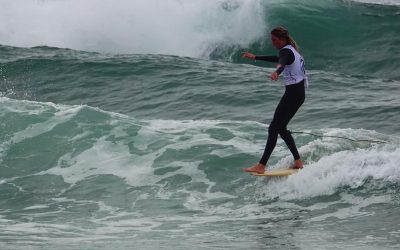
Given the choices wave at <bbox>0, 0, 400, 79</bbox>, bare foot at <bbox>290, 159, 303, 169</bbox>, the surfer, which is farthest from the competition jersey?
wave at <bbox>0, 0, 400, 79</bbox>

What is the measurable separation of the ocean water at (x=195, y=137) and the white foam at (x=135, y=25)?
2.8 inches

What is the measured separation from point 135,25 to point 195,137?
11.3 metres

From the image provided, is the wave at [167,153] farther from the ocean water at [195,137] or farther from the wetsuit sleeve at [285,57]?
the wetsuit sleeve at [285,57]

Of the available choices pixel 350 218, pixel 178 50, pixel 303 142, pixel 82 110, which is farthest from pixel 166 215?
pixel 178 50

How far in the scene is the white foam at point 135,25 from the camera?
22.0 meters

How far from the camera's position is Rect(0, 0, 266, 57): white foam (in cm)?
2197

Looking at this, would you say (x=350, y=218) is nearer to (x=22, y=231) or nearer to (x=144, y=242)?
Result: (x=144, y=242)

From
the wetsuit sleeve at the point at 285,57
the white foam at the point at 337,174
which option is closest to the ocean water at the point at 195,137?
the white foam at the point at 337,174

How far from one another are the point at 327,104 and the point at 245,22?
29.1ft

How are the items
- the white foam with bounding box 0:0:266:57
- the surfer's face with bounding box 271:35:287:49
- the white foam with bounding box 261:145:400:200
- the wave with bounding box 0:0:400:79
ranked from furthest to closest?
the white foam with bounding box 0:0:266:57
the wave with bounding box 0:0:400:79
the white foam with bounding box 261:145:400:200
the surfer's face with bounding box 271:35:287:49

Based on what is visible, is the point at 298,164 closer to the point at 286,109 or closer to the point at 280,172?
the point at 280,172

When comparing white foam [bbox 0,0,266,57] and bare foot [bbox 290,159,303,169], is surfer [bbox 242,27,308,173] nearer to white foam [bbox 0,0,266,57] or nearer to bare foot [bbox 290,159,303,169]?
bare foot [bbox 290,159,303,169]

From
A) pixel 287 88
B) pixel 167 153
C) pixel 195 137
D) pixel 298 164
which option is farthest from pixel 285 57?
pixel 195 137

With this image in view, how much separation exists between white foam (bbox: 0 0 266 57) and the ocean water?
71mm
